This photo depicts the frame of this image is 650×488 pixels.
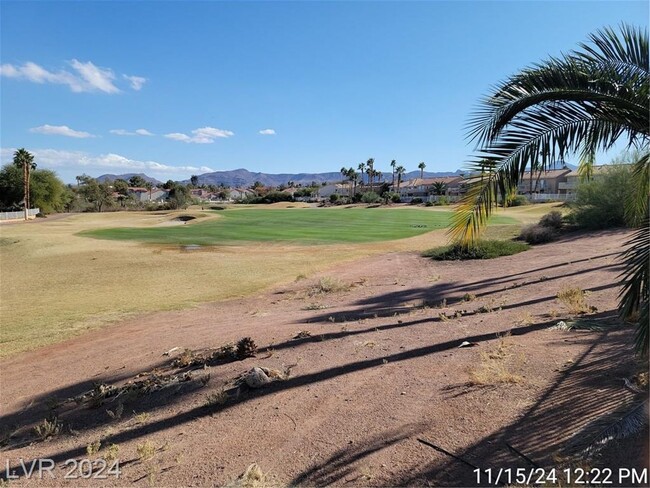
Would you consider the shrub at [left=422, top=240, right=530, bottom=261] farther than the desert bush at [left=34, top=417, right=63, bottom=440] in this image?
Yes

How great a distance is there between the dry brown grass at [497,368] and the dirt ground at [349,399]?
0.03 meters

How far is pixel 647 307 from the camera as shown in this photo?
393 centimetres

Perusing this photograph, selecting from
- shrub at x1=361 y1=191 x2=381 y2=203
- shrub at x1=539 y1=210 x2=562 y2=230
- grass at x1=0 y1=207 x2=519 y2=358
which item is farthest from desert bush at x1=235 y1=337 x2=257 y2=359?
shrub at x1=361 y1=191 x2=381 y2=203

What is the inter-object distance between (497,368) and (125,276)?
19.6 m

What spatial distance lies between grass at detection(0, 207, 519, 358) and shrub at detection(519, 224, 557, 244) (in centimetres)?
594

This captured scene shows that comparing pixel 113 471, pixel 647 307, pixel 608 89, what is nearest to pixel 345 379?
pixel 113 471

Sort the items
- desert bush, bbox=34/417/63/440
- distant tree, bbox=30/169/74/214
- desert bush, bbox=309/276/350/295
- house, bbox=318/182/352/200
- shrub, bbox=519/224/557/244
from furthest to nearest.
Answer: house, bbox=318/182/352/200, distant tree, bbox=30/169/74/214, shrub, bbox=519/224/557/244, desert bush, bbox=309/276/350/295, desert bush, bbox=34/417/63/440

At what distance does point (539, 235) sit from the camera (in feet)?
88.4

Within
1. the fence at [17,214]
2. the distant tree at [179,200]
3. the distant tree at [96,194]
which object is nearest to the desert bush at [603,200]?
the fence at [17,214]

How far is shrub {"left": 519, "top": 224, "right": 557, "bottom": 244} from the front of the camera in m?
26.7

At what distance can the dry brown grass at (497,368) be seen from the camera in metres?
5.50

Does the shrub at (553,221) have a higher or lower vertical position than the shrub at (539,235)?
higher

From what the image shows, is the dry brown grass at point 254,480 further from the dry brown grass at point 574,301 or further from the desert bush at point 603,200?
the desert bush at point 603,200

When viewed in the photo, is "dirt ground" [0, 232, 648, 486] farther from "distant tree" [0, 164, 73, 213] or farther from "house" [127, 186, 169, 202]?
"house" [127, 186, 169, 202]
